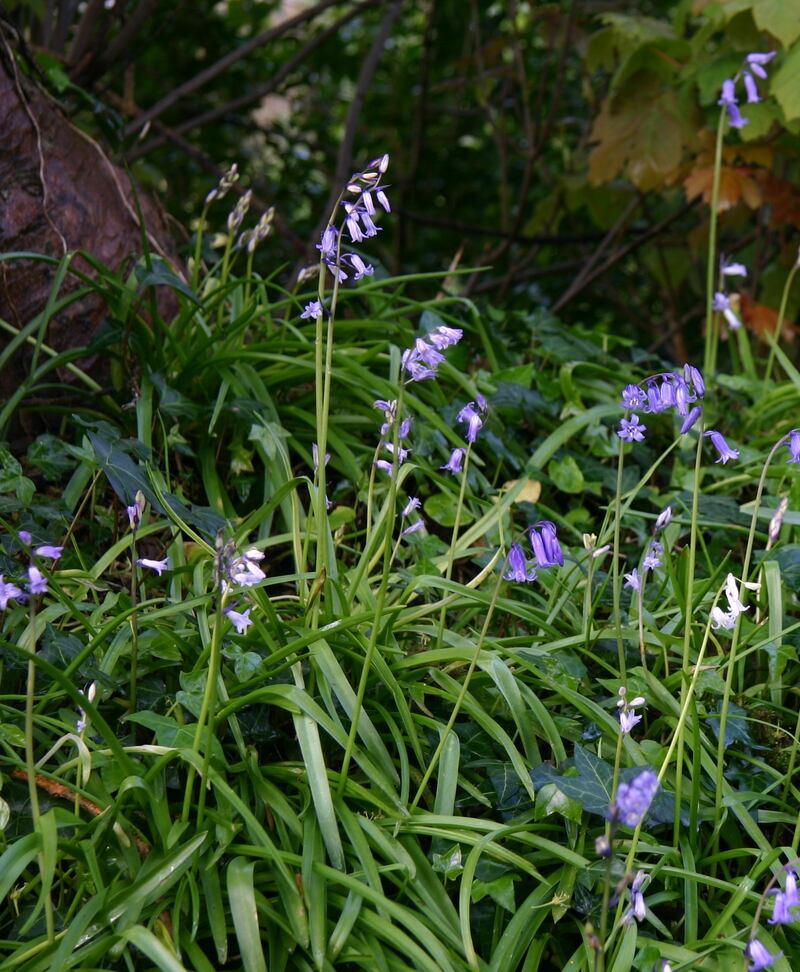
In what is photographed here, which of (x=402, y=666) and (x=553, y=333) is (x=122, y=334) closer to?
(x=402, y=666)

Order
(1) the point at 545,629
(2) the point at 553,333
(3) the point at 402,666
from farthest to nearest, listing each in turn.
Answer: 1. (2) the point at 553,333
2. (1) the point at 545,629
3. (3) the point at 402,666

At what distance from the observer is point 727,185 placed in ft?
A: 10.8

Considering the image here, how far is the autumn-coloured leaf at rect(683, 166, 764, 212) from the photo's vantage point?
326 centimetres

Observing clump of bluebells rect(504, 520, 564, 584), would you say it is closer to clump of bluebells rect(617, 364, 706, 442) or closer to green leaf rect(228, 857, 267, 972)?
clump of bluebells rect(617, 364, 706, 442)

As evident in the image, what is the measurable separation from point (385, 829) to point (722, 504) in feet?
3.92

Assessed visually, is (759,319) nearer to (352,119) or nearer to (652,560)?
(352,119)

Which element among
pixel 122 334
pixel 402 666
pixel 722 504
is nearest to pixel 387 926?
pixel 402 666


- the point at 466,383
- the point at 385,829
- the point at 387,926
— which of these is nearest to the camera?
the point at 387,926

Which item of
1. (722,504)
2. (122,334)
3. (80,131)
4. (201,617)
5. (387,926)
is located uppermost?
(80,131)

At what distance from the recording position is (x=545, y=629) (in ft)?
6.44

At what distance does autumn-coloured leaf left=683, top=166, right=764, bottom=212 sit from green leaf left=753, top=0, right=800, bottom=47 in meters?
0.52

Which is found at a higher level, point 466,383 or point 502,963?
point 466,383

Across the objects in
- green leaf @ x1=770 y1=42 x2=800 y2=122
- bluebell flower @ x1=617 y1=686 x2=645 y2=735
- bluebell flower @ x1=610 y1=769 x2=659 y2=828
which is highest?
green leaf @ x1=770 y1=42 x2=800 y2=122

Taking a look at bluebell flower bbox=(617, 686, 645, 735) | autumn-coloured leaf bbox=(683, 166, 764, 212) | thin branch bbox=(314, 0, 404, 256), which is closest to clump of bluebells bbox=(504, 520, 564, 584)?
bluebell flower bbox=(617, 686, 645, 735)
